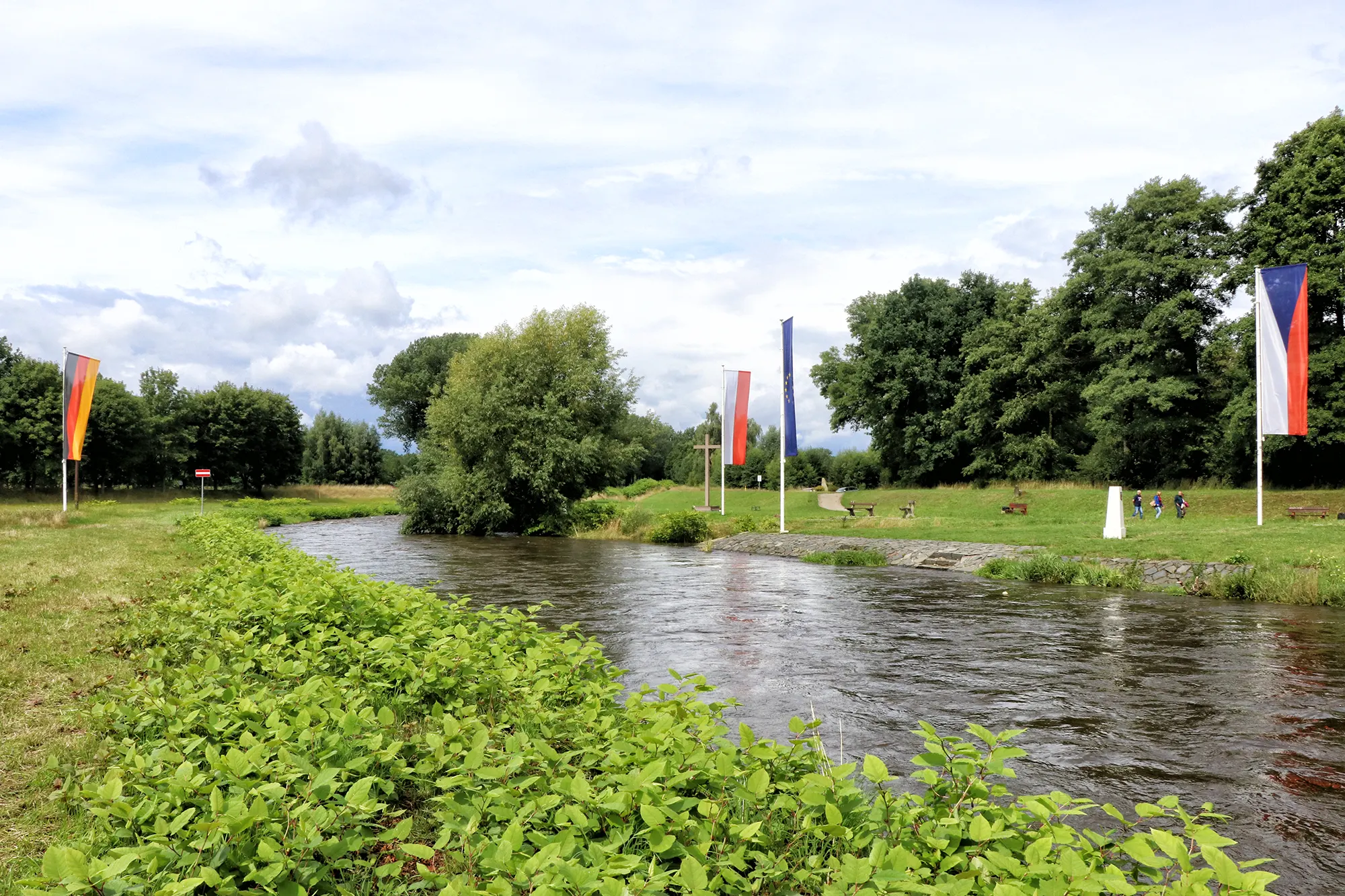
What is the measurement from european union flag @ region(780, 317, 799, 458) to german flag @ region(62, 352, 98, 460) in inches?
975

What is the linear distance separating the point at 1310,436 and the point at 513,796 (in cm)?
3686

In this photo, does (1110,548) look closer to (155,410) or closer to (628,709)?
(628,709)

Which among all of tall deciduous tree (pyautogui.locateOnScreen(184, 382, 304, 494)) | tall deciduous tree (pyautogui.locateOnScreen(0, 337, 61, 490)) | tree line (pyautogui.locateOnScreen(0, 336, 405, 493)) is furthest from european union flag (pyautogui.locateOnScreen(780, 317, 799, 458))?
tall deciduous tree (pyautogui.locateOnScreen(184, 382, 304, 494))

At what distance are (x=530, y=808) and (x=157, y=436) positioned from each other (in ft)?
225

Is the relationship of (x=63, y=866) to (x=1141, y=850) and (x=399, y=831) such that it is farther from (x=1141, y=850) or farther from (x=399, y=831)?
(x=1141, y=850)

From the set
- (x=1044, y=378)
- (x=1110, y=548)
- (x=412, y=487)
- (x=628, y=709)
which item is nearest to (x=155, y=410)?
(x=412, y=487)

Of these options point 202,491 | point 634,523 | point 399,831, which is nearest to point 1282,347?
point 634,523

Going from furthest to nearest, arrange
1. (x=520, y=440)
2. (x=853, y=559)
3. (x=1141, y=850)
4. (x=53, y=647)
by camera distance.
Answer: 1. (x=520, y=440)
2. (x=853, y=559)
3. (x=53, y=647)
4. (x=1141, y=850)

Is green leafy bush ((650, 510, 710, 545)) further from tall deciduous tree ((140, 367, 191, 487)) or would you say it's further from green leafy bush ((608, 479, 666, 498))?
tall deciduous tree ((140, 367, 191, 487))

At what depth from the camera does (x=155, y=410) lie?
61.9m

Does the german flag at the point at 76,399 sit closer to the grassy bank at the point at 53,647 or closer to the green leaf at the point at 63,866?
the grassy bank at the point at 53,647

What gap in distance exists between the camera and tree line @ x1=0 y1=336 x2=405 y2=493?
51.1 meters

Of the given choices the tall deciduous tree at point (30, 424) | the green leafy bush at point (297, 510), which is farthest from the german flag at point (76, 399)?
the tall deciduous tree at point (30, 424)

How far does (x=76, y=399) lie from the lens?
1176 inches
